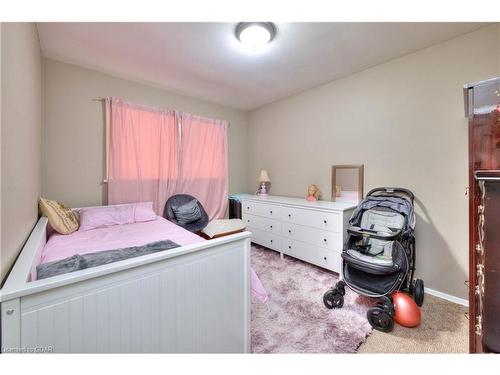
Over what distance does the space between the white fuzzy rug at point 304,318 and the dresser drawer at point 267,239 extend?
526mm

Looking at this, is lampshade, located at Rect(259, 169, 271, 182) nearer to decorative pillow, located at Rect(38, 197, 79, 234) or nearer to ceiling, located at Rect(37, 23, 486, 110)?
ceiling, located at Rect(37, 23, 486, 110)

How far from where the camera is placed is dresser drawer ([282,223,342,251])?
2.32 metres

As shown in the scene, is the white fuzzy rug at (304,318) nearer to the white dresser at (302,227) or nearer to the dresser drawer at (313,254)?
the dresser drawer at (313,254)

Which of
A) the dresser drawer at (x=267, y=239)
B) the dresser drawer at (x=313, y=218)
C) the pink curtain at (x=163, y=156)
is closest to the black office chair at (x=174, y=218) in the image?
the pink curtain at (x=163, y=156)

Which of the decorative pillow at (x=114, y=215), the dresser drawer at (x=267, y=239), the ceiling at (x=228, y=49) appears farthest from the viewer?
the dresser drawer at (x=267, y=239)

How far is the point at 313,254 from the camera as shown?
254 cm

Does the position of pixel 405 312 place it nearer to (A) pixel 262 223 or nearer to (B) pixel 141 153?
(A) pixel 262 223

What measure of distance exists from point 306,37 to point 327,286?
7.93ft

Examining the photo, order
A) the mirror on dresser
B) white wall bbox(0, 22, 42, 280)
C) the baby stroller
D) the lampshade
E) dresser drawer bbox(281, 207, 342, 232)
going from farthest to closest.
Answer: the lampshade
the mirror on dresser
dresser drawer bbox(281, 207, 342, 232)
the baby stroller
white wall bbox(0, 22, 42, 280)

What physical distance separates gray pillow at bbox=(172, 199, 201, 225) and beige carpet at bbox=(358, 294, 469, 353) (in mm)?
2382

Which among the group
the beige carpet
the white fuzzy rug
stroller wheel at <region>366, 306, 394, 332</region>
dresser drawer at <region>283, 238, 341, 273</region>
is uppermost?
dresser drawer at <region>283, 238, 341, 273</region>

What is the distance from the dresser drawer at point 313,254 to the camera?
2332mm

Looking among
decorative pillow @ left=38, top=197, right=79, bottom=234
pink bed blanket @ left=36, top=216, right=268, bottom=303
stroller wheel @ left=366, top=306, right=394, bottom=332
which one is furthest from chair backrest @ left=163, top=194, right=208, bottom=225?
stroller wheel @ left=366, top=306, right=394, bottom=332

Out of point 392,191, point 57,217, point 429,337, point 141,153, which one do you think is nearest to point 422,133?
point 392,191
